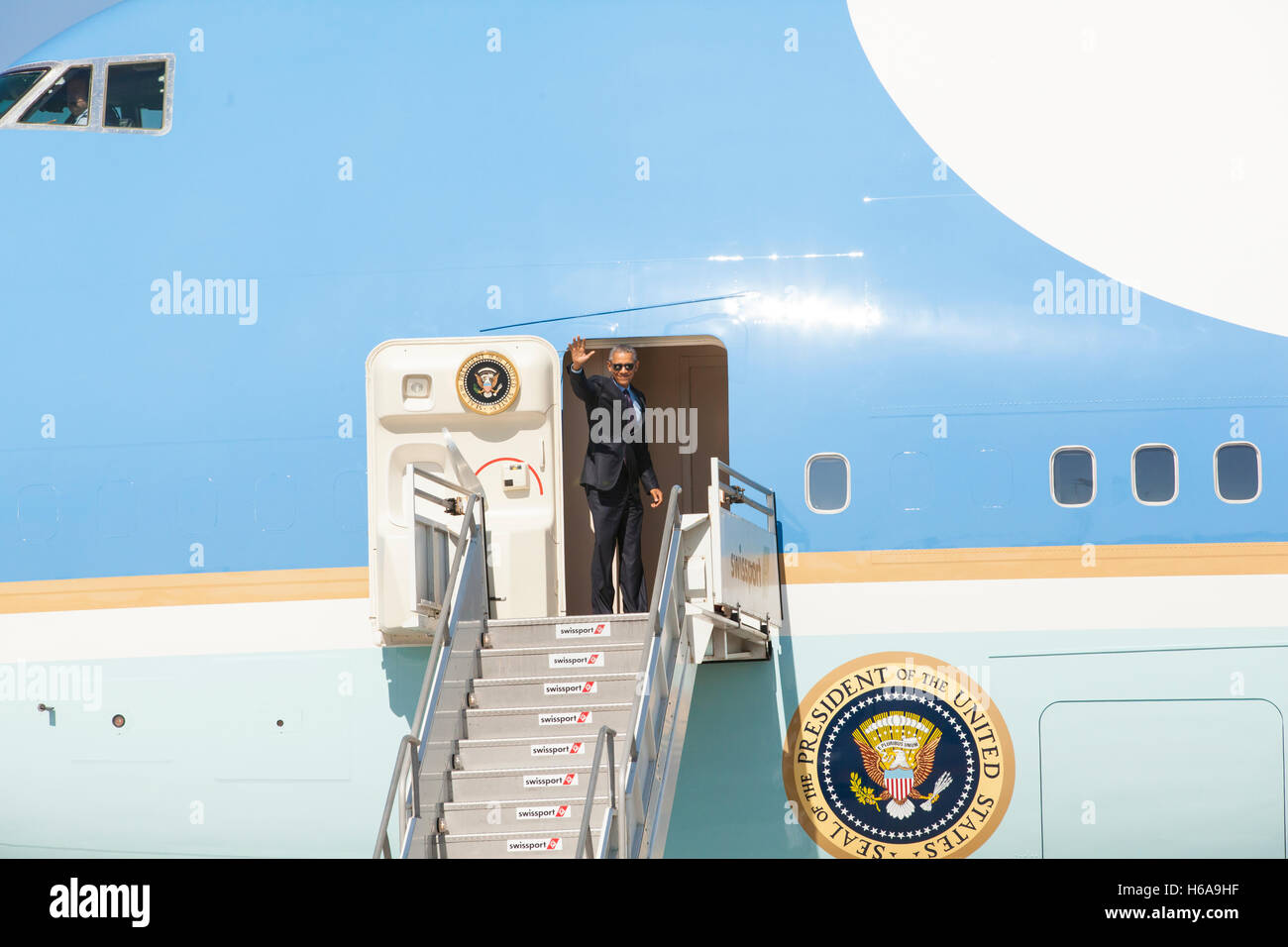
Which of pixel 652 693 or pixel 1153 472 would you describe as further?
pixel 1153 472

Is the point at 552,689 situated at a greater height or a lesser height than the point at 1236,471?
lesser

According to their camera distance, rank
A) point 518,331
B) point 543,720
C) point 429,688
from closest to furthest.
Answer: point 429,688 → point 543,720 → point 518,331

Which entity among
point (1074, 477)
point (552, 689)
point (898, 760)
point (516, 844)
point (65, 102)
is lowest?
point (516, 844)

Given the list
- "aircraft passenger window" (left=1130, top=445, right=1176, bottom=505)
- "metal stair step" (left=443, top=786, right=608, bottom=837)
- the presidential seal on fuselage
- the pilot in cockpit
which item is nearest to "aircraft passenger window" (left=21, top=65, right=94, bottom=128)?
the pilot in cockpit

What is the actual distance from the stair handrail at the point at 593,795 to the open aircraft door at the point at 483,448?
205cm

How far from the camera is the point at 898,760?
991 centimetres

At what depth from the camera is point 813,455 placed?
10352mm

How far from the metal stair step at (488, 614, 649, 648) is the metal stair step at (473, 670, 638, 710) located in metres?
0.25

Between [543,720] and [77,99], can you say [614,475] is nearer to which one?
[543,720]

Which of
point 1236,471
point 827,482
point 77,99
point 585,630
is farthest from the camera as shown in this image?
point 77,99

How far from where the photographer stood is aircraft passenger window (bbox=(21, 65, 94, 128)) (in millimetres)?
11484

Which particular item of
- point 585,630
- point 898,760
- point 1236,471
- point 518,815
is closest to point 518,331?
point 585,630

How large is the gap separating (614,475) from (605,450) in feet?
0.65

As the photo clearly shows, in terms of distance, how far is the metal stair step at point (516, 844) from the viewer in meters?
8.92
